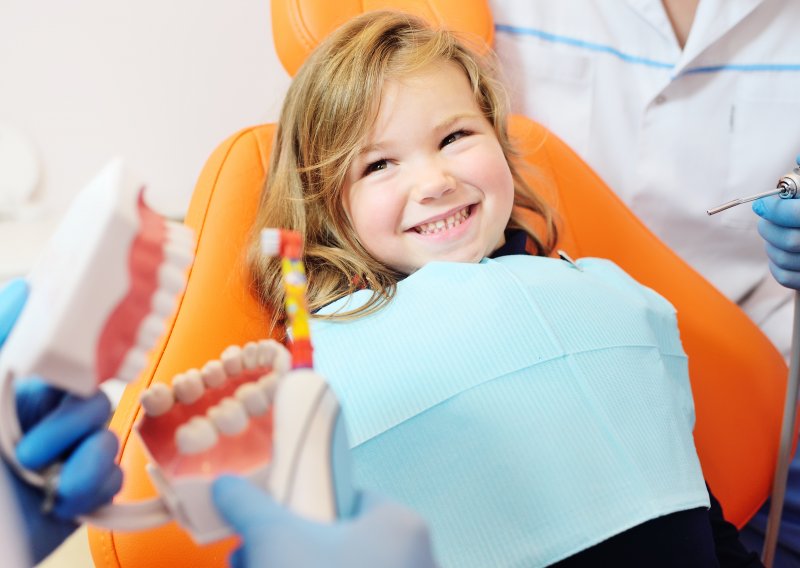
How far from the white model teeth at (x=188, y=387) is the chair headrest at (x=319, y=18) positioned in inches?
28.7

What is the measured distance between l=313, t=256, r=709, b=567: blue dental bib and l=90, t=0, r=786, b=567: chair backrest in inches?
6.9

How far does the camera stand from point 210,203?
1.04 m

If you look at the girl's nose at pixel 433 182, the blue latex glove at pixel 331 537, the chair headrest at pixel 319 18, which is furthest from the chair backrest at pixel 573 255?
the blue latex glove at pixel 331 537

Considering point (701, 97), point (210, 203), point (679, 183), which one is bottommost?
point (679, 183)

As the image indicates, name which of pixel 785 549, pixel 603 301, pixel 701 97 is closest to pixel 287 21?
pixel 603 301

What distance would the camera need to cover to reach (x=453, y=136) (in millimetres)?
941

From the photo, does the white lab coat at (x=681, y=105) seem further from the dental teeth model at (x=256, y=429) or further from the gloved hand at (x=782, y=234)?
the dental teeth model at (x=256, y=429)

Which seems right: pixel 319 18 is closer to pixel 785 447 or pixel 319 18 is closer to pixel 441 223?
pixel 441 223

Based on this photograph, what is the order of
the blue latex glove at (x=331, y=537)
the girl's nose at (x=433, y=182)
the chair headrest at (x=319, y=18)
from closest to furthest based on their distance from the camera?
the blue latex glove at (x=331, y=537) → the girl's nose at (x=433, y=182) → the chair headrest at (x=319, y=18)

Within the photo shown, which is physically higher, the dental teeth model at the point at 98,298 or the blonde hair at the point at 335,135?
the dental teeth model at the point at 98,298

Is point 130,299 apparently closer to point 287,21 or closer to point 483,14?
point 287,21

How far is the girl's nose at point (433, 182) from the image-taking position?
2.87 feet

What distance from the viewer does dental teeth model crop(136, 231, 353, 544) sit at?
440mm

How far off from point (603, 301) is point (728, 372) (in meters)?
0.42
